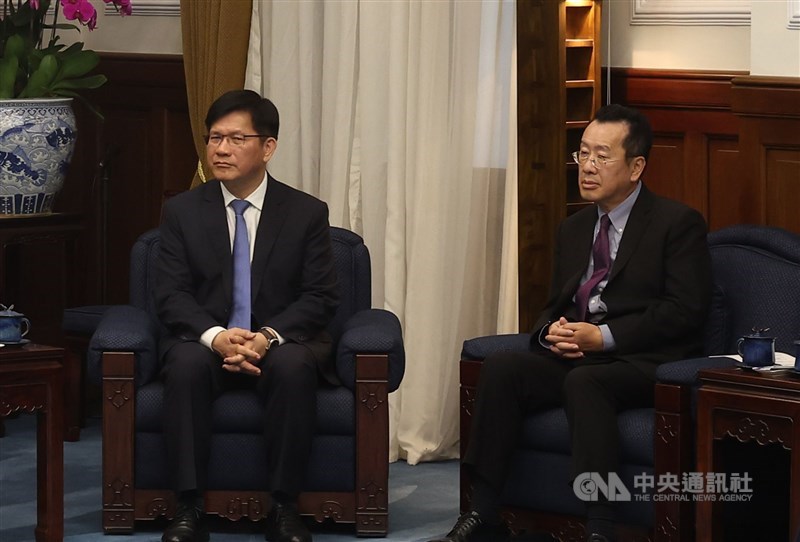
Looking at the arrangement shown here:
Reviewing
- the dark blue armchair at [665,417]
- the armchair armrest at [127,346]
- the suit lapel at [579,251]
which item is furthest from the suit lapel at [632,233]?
the armchair armrest at [127,346]

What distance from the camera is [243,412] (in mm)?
4137

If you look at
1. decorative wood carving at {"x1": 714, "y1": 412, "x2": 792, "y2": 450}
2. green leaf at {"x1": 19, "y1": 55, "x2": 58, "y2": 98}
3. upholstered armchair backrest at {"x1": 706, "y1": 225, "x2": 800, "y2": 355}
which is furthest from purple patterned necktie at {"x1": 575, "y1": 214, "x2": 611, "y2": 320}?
green leaf at {"x1": 19, "y1": 55, "x2": 58, "y2": 98}

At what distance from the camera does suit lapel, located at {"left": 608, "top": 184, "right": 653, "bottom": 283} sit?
13.5 ft

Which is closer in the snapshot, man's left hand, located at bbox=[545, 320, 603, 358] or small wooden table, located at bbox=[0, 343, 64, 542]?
small wooden table, located at bbox=[0, 343, 64, 542]

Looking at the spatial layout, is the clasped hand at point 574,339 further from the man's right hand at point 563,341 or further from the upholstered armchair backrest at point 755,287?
the upholstered armchair backrest at point 755,287

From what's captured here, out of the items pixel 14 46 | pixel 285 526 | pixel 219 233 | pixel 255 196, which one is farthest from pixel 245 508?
pixel 14 46

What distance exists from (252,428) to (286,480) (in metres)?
0.18

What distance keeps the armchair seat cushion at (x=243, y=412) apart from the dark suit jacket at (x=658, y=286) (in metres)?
→ 0.59

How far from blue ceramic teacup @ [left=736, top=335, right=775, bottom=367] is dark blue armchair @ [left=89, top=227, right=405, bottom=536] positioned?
1.00m

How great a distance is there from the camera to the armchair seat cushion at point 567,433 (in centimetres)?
380

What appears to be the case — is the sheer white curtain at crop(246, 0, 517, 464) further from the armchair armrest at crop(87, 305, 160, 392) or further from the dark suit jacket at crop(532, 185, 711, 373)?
the armchair armrest at crop(87, 305, 160, 392)

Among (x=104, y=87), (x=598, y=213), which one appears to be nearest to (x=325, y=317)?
(x=598, y=213)

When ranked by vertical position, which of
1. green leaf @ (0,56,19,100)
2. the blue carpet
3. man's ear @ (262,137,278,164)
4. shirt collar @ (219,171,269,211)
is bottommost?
the blue carpet

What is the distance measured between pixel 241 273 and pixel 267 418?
481 millimetres
